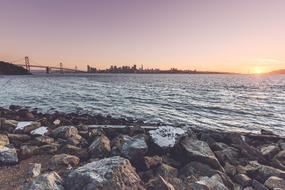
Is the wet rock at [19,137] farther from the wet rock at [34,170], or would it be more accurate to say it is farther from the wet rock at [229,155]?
the wet rock at [229,155]

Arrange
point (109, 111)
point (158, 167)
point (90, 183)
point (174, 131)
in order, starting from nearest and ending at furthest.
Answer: point (90, 183) < point (158, 167) < point (174, 131) < point (109, 111)

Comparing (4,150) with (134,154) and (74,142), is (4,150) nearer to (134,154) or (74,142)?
(74,142)

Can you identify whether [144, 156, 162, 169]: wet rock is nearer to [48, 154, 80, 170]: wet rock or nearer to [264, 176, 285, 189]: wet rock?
[48, 154, 80, 170]: wet rock

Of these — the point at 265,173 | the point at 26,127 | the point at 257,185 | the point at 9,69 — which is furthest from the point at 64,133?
the point at 9,69

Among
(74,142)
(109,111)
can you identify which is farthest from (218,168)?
(109,111)

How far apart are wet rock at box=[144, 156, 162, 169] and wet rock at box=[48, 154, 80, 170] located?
1.72m

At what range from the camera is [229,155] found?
23.1ft

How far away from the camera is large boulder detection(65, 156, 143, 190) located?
4086 mm

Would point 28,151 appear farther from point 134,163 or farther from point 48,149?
point 134,163

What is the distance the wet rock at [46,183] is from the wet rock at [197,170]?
2.83 metres

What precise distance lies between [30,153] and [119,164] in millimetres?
3170

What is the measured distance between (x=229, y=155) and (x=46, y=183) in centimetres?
511

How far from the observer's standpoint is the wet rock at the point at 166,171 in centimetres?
546

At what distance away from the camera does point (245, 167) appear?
256 inches
